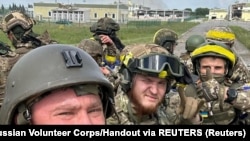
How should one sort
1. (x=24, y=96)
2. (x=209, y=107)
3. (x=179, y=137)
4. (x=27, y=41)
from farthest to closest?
(x=27, y=41)
(x=209, y=107)
(x=179, y=137)
(x=24, y=96)

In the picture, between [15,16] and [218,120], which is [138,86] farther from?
[15,16]

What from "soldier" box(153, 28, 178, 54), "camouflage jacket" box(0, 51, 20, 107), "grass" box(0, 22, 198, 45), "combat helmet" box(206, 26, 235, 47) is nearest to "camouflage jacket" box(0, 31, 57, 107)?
"camouflage jacket" box(0, 51, 20, 107)

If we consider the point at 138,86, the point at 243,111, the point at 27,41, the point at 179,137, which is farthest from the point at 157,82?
the point at 27,41

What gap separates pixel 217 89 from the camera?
Result: 147 inches

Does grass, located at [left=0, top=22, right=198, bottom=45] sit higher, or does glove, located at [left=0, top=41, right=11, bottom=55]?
glove, located at [left=0, top=41, right=11, bottom=55]

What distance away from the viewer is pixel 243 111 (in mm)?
3994

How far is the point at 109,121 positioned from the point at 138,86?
1.29 feet

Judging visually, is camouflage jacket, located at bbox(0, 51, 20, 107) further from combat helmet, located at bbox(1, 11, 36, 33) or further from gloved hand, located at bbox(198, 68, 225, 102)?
gloved hand, located at bbox(198, 68, 225, 102)

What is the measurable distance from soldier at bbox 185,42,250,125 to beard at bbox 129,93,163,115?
0.48m

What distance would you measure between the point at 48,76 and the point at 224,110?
1.84 meters

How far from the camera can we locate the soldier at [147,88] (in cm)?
346

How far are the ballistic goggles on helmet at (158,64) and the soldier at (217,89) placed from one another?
0.36m

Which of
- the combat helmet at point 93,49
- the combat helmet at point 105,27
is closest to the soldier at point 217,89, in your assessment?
the combat helmet at point 93,49

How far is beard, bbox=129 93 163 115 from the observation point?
137 inches
